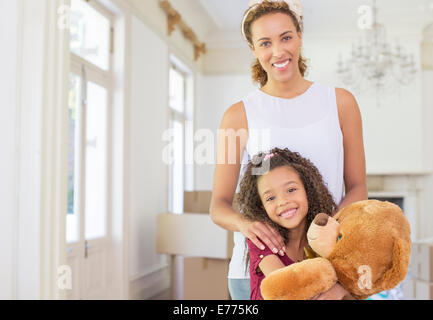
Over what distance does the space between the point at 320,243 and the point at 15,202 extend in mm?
1226

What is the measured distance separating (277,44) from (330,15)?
0.33 ft

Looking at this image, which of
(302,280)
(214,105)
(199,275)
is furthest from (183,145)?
(199,275)

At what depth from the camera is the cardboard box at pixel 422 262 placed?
60.1 inches

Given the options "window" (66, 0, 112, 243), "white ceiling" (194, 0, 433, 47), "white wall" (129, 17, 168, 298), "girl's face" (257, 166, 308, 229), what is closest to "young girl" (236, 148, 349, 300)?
"girl's face" (257, 166, 308, 229)

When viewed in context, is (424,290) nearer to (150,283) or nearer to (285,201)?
(150,283)

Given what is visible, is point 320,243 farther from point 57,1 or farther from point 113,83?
point 113,83

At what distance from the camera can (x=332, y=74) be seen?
2.19 ft

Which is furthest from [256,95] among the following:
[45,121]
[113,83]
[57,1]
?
[113,83]

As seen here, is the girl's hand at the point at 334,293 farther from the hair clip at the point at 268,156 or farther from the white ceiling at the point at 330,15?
the white ceiling at the point at 330,15

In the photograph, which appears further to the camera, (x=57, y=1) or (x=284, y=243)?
(x=57, y=1)

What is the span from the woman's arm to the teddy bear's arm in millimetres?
110

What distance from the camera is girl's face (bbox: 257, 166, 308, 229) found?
561 mm

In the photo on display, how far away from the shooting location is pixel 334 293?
512mm

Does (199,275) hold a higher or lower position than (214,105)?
lower
